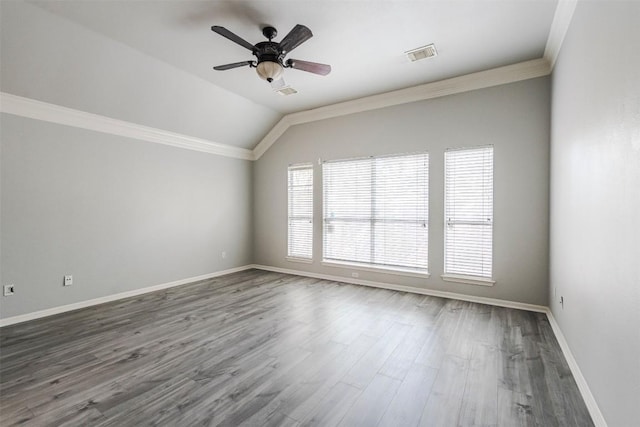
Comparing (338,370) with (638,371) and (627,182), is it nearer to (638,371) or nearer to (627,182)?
(638,371)

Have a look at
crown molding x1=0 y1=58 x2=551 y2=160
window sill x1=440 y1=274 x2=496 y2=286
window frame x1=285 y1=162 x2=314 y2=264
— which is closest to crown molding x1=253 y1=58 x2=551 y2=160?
crown molding x1=0 y1=58 x2=551 y2=160

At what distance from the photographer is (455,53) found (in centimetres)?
356

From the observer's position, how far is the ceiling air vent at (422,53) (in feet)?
11.2

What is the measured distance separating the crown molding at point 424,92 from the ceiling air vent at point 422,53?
880 millimetres

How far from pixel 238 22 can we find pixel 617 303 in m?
3.78

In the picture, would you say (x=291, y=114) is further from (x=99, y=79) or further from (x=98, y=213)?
(x=98, y=213)

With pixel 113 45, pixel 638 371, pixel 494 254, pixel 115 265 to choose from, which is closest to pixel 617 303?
pixel 638 371

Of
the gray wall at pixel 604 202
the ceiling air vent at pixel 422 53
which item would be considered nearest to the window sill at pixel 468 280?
the gray wall at pixel 604 202

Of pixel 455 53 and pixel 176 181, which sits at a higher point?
pixel 455 53

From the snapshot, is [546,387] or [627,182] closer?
[627,182]

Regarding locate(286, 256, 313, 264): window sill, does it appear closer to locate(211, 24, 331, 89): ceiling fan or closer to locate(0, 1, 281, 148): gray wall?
locate(0, 1, 281, 148): gray wall

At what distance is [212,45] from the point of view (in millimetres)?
3395

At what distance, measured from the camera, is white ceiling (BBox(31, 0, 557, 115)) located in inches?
108

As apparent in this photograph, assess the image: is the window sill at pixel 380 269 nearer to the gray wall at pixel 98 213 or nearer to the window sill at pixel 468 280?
the window sill at pixel 468 280
